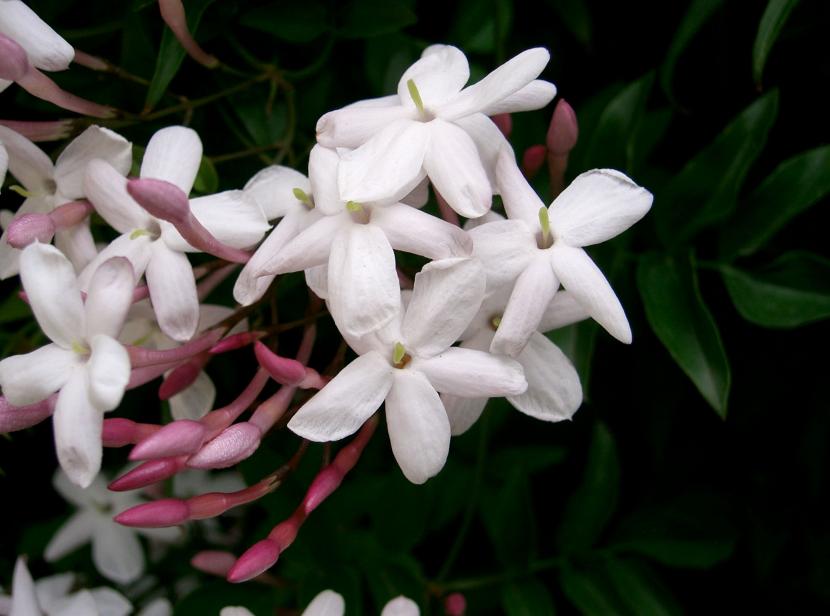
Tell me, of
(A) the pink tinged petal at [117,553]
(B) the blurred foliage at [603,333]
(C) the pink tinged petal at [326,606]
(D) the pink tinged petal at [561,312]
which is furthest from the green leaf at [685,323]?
(A) the pink tinged petal at [117,553]

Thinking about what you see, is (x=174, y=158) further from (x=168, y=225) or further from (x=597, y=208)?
(x=597, y=208)

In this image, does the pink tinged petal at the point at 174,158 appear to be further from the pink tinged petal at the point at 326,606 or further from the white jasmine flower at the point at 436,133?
the pink tinged petal at the point at 326,606

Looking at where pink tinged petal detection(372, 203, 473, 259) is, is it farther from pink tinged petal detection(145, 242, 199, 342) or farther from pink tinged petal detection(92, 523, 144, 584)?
pink tinged petal detection(92, 523, 144, 584)

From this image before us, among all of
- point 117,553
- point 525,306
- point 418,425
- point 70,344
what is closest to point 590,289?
point 525,306

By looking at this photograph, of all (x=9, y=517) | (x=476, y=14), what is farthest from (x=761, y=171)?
(x=9, y=517)

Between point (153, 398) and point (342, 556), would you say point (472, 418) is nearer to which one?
point (342, 556)
